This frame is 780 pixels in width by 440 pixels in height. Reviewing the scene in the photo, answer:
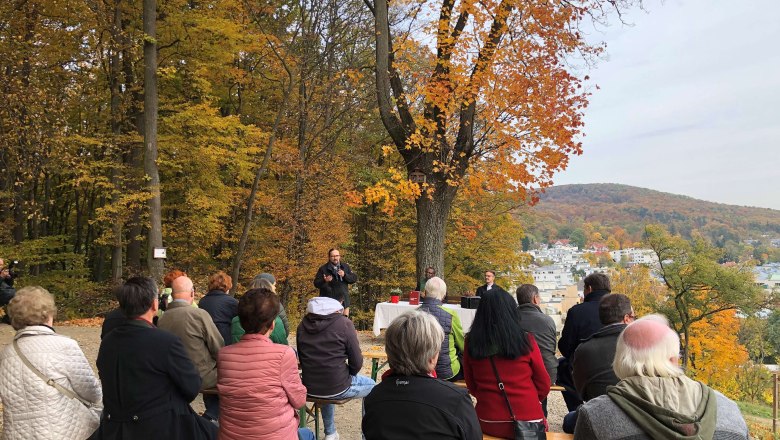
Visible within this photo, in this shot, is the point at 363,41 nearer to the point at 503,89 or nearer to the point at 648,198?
the point at 503,89

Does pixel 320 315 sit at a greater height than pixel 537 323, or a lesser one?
greater

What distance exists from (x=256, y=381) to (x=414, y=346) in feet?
3.85

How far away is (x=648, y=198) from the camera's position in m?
97.9

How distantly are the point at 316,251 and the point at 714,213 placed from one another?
3298 inches

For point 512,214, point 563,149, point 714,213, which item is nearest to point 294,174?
point 563,149

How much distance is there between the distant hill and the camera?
73000mm

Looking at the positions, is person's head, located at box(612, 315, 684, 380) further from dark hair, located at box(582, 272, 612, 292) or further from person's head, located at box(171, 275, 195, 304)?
person's head, located at box(171, 275, 195, 304)

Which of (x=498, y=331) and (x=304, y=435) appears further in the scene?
(x=304, y=435)

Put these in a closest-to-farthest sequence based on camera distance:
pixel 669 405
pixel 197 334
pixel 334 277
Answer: pixel 669 405
pixel 197 334
pixel 334 277

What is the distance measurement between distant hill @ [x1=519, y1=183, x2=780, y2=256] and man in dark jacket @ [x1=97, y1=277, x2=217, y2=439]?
58693 millimetres

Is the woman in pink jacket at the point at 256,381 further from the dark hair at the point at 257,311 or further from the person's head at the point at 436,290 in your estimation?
the person's head at the point at 436,290

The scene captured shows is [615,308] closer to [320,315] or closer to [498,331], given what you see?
[498,331]

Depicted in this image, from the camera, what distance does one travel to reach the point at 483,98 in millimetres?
10102

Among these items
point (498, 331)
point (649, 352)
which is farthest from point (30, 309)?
point (649, 352)
